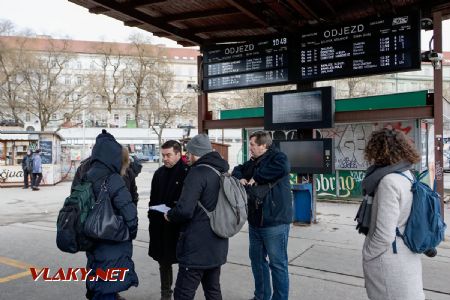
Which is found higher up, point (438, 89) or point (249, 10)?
point (249, 10)

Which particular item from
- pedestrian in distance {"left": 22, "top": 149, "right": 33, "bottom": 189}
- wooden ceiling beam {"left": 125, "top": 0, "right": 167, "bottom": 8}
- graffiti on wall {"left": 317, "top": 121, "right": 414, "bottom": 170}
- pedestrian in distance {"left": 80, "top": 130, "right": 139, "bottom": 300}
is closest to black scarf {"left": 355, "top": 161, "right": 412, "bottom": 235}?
pedestrian in distance {"left": 80, "top": 130, "right": 139, "bottom": 300}

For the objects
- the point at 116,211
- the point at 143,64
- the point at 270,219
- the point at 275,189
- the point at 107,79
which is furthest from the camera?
the point at 107,79

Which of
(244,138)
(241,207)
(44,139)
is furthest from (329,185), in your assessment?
(44,139)

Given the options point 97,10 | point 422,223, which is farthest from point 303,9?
point 422,223

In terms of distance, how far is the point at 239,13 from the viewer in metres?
7.34

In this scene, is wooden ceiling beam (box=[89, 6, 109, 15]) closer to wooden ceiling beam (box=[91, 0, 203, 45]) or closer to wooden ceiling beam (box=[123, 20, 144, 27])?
wooden ceiling beam (box=[91, 0, 203, 45])

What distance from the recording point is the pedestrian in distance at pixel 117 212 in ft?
10.0

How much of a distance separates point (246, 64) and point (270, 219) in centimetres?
438

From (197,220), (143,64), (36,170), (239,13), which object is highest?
Answer: (143,64)

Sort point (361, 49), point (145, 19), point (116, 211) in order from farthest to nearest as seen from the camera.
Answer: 1. point (145, 19)
2. point (361, 49)
3. point (116, 211)

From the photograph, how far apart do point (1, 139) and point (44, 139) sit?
7.00 ft

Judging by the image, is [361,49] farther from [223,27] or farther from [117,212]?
[117,212]

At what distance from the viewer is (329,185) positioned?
39.8ft

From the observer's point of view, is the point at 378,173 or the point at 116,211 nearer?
the point at 378,173
